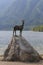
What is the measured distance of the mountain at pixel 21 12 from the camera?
604 cm

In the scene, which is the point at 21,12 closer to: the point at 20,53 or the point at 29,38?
the point at 29,38

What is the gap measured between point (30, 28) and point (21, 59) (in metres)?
1.52

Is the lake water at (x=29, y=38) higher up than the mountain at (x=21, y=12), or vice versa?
the mountain at (x=21, y=12)

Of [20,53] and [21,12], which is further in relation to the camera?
[21,12]

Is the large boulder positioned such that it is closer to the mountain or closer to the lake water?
the lake water

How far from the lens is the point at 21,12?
6125 mm

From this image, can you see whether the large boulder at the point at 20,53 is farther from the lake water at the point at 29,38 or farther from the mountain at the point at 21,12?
the mountain at the point at 21,12

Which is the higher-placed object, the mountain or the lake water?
the mountain

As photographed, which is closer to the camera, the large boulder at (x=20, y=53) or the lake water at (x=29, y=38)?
the large boulder at (x=20, y=53)

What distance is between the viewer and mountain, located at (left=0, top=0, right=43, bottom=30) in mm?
6043

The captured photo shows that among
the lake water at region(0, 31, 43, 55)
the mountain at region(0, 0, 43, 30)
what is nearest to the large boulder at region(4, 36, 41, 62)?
the lake water at region(0, 31, 43, 55)

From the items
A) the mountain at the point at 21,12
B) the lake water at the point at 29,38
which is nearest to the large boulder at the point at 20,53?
the lake water at the point at 29,38

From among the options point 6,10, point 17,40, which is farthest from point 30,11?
point 17,40

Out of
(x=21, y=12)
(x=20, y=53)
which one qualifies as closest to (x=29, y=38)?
(x=21, y=12)
